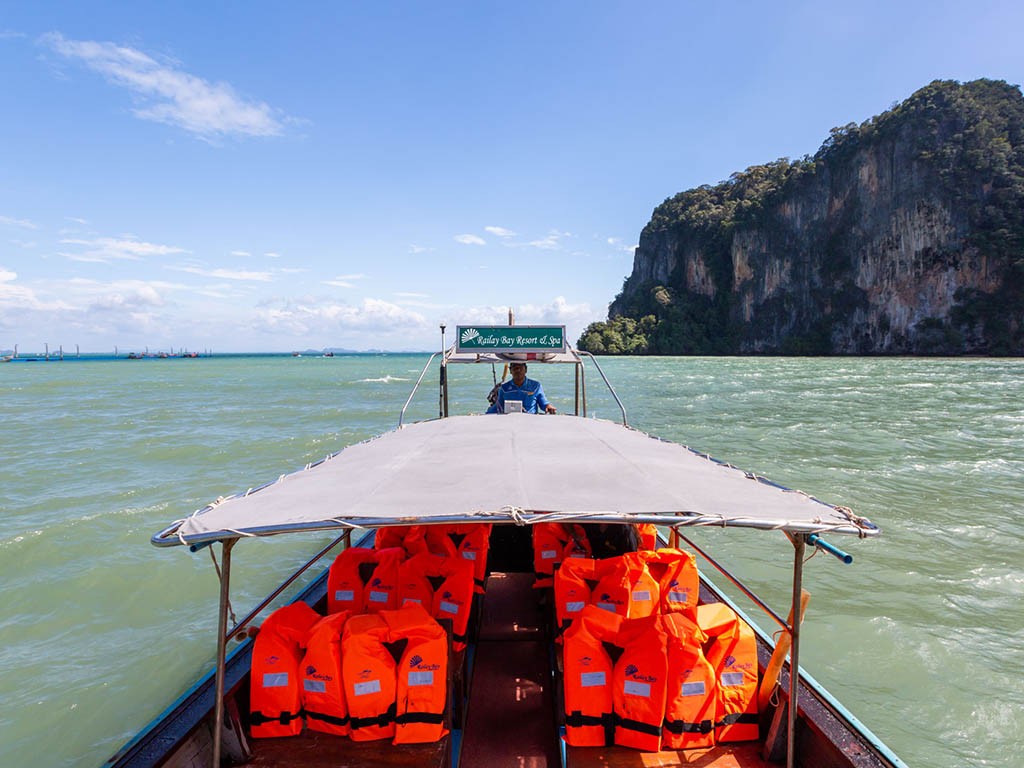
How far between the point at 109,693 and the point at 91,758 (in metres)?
1.02

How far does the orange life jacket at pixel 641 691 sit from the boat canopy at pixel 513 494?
2.84ft

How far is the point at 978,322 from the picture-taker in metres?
67.4

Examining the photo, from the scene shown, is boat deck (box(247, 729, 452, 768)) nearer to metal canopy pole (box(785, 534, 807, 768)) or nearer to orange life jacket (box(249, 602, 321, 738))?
orange life jacket (box(249, 602, 321, 738))

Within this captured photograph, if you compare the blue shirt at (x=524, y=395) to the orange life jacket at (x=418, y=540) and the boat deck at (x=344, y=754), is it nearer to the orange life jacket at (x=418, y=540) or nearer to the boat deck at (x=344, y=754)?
the orange life jacket at (x=418, y=540)

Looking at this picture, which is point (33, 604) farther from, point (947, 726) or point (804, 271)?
point (804, 271)

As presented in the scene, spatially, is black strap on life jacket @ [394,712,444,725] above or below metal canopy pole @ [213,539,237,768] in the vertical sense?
below

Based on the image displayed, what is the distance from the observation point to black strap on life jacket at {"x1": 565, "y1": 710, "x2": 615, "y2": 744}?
2.96 meters

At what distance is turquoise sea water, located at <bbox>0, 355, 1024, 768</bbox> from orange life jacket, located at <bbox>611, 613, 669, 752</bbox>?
3.48 meters

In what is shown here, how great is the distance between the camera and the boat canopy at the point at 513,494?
2.47m

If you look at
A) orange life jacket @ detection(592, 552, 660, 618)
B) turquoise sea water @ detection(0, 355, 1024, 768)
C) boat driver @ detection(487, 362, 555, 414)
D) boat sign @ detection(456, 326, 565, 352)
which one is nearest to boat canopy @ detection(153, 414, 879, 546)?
orange life jacket @ detection(592, 552, 660, 618)

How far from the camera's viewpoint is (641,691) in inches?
114

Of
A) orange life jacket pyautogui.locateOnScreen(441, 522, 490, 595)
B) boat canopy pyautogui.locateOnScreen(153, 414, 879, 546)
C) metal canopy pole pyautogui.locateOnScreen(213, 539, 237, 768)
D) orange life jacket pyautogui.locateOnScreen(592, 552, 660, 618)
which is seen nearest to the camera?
boat canopy pyautogui.locateOnScreen(153, 414, 879, 546)

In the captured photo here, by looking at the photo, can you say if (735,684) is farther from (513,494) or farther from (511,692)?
(513,494)

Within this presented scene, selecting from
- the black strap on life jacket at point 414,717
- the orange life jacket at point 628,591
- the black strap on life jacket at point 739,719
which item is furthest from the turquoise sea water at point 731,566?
the black strap on life jacket at point 414,717
